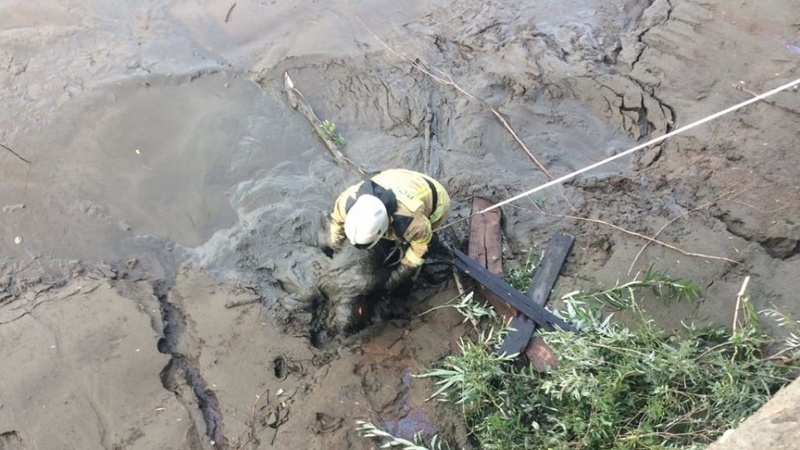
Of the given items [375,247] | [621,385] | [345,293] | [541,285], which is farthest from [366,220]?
[621,385]

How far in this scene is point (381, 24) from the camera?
7273 millimetres

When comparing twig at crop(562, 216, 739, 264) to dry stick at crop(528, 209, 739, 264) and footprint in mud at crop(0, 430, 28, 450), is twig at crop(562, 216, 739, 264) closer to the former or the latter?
dry stick at crop(528, 209, 739, 264)

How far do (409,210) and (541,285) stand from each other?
1.36m

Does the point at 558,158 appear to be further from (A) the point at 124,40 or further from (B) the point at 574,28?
(A) the point at 124,40

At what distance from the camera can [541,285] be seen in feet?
16.8

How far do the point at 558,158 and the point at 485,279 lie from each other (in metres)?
1.78

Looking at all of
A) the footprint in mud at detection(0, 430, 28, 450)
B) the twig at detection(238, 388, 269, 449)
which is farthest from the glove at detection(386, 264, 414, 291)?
the footprint in mud at detection(0, 430, 28, 450)

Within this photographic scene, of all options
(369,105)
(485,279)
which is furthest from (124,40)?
(485,279)

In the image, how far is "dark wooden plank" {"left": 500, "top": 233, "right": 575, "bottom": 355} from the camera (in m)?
4.74

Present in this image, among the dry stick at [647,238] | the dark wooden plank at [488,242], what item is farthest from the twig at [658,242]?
the dark wooden plank at [488,242]

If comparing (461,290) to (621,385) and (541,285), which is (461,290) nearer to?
(541,285)

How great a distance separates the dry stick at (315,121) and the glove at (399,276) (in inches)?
52.2

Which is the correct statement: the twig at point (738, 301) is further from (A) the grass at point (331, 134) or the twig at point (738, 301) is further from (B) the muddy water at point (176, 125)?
(A) the grass at point (331, 134)

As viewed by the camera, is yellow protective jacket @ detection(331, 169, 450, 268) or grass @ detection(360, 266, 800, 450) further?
yellow protective jacket @ detection(331, 169, 450, 268)
